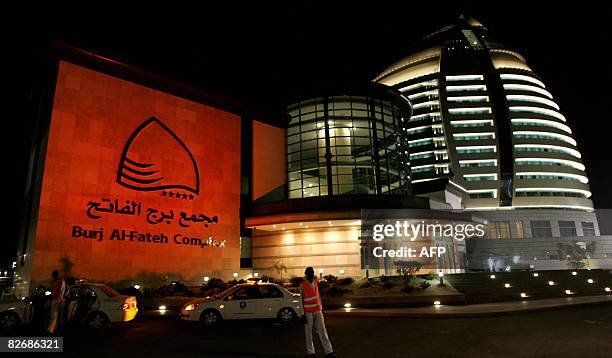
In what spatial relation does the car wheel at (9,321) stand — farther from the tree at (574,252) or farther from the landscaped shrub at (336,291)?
the tree at (574,252)

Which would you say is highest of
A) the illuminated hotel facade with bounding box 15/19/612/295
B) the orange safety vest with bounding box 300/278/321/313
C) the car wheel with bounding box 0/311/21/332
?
the illuminated hotel facade with bounding box 15/19/612/295

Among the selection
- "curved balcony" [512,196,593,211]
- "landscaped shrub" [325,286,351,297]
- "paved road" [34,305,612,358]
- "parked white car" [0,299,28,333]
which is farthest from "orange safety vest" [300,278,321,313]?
"curved balcony" [512,196,593,211]

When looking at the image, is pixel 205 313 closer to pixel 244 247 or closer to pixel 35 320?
pixel 35 320

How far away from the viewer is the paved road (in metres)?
9.12

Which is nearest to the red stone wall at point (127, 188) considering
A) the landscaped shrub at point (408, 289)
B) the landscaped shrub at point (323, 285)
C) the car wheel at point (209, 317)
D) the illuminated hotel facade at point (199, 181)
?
the illuminated hotel facade at point (199, 181)

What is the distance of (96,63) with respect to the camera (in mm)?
26484

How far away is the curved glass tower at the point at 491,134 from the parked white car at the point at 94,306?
67.3 meters

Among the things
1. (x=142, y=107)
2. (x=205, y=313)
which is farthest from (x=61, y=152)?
(x=205, y=313)

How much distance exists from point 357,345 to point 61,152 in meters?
21.4

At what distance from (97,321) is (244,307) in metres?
4.83

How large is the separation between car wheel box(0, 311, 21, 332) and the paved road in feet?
6.19

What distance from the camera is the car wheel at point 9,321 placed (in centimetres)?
1325

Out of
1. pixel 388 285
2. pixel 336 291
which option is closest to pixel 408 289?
pixel 388 285

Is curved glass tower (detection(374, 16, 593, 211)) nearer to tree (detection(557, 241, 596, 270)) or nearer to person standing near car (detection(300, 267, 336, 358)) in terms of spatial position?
tree (detection(557, 241, 596, 270))
